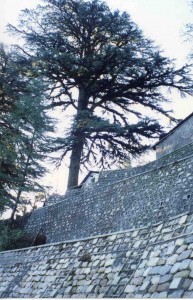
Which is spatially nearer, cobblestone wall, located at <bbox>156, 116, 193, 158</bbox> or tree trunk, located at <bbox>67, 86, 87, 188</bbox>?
cobblestone wall, located at <bbox>156, 116, 193, 158</bbox>

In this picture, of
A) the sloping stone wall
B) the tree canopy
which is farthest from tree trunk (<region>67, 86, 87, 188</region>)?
the sloping stone wall

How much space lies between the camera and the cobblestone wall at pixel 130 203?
35.0ft

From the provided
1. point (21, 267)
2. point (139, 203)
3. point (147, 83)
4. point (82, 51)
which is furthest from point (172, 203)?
point (82, 51)

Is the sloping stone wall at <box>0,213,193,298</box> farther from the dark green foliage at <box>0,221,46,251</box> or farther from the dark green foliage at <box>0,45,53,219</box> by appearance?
the dark green foliage at <box>0,45,53,219</box>

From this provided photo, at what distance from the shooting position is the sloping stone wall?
14.6ft

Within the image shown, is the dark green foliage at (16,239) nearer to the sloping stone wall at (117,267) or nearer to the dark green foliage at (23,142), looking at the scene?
the dark green foliage at (23,142)

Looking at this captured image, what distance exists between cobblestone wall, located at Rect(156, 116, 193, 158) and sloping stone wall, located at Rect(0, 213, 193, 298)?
12760 mm

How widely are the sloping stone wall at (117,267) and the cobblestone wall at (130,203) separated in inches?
162

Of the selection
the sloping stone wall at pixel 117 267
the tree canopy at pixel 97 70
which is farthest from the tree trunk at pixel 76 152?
the sloping stone wall at pixel 117 267

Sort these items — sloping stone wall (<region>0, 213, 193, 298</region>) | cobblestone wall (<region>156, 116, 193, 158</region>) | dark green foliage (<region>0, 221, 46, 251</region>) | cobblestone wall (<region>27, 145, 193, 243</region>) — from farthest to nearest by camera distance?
1. cobblestone wall (<region>156, 116, 193, 158</region>)
2. dark green foliage (<region>0, 221, 46, 251</region>)
3. cobblestone wall (<region>27, 145, 193, 243</region>)
4. sloping stone wall (<region>0, 213, 193, 298</region>)

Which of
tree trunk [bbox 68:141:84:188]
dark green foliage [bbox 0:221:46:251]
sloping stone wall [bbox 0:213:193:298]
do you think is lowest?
sloping stone wall [bbox 0:213:193:298]

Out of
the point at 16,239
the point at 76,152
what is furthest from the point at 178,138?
the point at 16,239

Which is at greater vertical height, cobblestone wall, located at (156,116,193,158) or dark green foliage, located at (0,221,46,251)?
cobblestone wall, located at (156,116,193,158)

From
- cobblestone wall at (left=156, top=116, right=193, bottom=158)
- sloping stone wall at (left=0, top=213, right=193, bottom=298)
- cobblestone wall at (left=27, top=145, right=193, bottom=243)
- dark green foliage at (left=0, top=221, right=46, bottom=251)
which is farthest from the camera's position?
cobblestone wall at (left=156, top=116, right=193, bottom=158)
